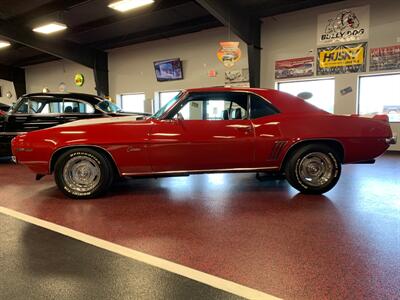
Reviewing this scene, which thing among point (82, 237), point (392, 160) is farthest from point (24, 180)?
point (392, 160)

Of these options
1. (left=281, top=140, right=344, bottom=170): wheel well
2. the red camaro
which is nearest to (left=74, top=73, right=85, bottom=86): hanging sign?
the red camaro

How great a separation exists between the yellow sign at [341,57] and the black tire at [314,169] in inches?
248

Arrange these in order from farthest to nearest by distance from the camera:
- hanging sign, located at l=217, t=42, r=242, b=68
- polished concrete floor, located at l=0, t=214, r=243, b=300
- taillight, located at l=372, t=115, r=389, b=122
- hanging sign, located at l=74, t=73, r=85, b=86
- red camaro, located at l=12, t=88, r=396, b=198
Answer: hanging sign, located at l=74, t=73, r=85, b=86 → hanging sign, located at l=217, t=42, r=242, b=68 → taillight, located at l=372, t=115, r=389, b=122 → red camaro, located at l=12, t=88, r=396, b=198 → polished concrete floor, located at l=0, t=214, r=243, b=300

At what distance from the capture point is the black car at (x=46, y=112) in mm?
6855

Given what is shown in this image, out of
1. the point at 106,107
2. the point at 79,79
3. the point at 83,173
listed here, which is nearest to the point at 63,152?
the point at 83,173

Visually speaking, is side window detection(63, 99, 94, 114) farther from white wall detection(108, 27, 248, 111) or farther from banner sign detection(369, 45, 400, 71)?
banner sign detection(369, 45, 400, 71)

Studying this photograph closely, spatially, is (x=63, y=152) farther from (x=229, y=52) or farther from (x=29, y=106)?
(x=229, y=52)

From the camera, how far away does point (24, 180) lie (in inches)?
205

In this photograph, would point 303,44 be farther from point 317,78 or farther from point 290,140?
point 290,140

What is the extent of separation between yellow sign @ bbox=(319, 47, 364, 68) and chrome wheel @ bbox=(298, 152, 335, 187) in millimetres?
6347

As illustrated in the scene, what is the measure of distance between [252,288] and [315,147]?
8.39ft

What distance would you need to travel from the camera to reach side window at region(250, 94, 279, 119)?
4.00 m

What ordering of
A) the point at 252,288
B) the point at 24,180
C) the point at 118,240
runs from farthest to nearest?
the point at 24,180
the point at 118,240
the point at 252,288

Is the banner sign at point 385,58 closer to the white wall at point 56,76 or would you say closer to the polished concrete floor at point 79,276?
the polished concrete floor at point 79,276
